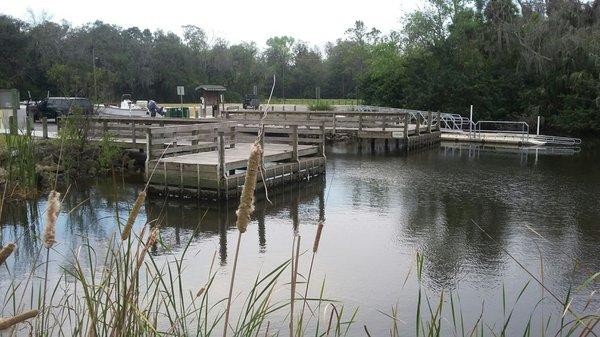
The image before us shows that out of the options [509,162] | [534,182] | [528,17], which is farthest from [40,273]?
[528,17]

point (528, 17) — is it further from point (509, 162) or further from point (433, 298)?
point (433, 298)

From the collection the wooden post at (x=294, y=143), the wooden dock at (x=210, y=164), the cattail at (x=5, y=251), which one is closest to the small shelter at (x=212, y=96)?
the wooden dock at (x=210, y=164)

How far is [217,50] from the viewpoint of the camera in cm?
6066

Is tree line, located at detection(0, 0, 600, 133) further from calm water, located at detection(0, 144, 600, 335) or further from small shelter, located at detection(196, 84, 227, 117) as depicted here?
calm water, located at detection(0, 144, 600, 335)

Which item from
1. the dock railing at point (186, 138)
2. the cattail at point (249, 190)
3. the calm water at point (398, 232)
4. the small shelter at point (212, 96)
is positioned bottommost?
the calm water at point (398, 232)

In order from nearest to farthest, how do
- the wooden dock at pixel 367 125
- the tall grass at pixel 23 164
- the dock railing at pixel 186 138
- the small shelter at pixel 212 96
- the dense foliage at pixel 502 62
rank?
the tall grass at pixel 23 164, the dock railing at pixel 186 138, the wooden dock at pixel 367 125, the small shelter at pixel 212 96, the dense foliage at pixel 502 62

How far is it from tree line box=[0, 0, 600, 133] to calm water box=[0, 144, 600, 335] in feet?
52.3

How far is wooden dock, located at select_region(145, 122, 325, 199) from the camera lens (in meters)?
12.6

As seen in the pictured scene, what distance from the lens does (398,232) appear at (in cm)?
1047

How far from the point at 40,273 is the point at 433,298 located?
5.02 metres

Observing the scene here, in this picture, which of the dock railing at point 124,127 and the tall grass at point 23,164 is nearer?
the tall grass at point 23,164

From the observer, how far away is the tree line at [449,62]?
33562mm

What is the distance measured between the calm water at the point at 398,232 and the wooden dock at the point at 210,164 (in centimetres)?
37

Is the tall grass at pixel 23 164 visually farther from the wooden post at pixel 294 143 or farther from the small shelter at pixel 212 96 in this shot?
the small shelter at pixel 212 96
